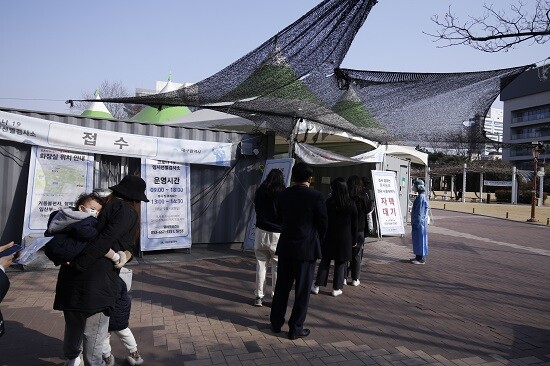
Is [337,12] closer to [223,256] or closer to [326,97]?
[326,97]

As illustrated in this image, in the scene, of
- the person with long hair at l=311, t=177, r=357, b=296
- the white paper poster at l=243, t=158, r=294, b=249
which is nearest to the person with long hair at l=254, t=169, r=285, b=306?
the person with long hair at l=311, t=177, r=357, b=296

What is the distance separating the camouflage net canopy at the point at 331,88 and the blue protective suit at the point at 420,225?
1.34 metres

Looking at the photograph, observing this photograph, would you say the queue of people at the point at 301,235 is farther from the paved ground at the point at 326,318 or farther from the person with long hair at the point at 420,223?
the person with long hair at the point at 420,223

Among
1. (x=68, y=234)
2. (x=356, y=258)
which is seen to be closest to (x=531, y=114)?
(x=356, y=258)

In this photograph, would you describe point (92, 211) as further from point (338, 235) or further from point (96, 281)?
point (338, 235)

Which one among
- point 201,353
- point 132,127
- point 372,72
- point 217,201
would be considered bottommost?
point 201,353

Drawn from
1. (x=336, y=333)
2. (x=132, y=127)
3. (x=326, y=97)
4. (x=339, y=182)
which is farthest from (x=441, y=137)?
(x=132, y=127)

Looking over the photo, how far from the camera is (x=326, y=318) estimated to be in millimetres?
→ 5070

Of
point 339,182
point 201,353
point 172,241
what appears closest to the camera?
point 201,353

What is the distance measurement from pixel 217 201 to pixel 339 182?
13.1ft

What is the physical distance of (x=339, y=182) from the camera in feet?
18.8

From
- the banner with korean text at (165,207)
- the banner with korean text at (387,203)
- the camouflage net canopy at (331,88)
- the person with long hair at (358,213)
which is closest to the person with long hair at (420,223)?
the camouflage net canopy at (331,88)

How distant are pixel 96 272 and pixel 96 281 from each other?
2.4 inches

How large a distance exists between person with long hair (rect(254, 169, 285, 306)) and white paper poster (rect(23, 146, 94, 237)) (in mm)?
3639
